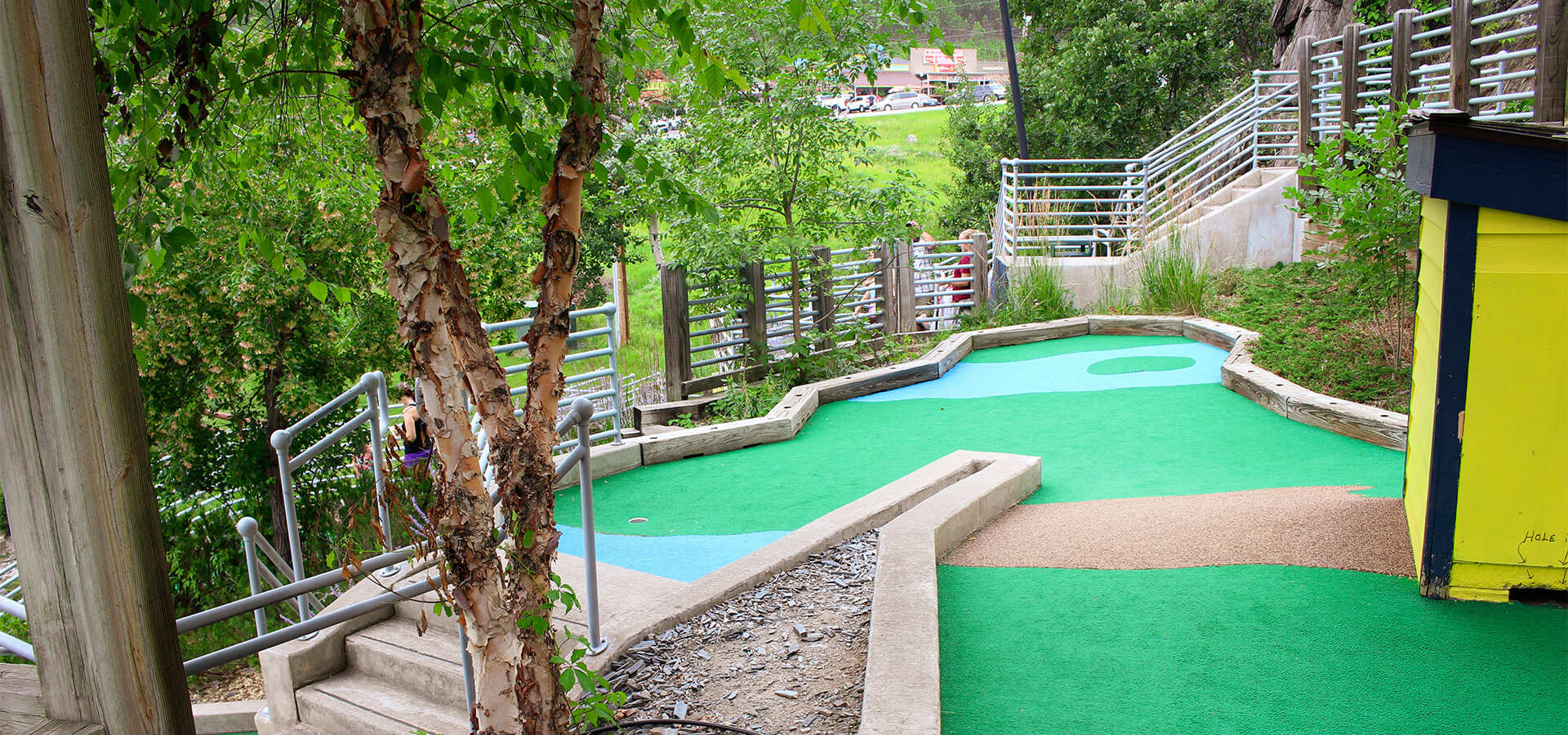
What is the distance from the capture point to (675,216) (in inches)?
380

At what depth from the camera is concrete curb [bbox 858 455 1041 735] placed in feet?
10.5

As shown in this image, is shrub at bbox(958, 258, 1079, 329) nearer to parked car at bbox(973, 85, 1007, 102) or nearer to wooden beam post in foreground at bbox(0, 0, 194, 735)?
wooden beam post in foreground at bbox(0, 0, 194, 735)

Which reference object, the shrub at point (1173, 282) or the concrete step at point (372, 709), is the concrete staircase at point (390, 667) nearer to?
the concrete step at point (372, 709)

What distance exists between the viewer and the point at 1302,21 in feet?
63.8

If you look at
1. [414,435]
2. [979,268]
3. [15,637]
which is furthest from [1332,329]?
[15,637]

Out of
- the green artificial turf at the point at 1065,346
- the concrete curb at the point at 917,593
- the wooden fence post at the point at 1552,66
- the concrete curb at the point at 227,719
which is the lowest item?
the concrete curb at the point at 227,719

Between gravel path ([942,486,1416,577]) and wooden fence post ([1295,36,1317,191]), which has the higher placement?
wooden fence post ([1295,36,1317,191])

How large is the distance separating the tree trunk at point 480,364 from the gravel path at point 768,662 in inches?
34.1

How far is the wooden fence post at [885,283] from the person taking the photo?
1242cm

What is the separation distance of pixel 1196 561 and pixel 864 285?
357 inches

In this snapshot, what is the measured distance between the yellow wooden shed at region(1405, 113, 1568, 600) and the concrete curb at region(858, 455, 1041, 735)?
87.4 inches

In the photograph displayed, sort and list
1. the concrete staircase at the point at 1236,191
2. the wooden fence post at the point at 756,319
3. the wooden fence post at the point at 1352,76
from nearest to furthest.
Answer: the wooden fence post at the point at 756,319
the wooden fence post at the point at 1352,76
the concrete staircase at the point at 1236,191

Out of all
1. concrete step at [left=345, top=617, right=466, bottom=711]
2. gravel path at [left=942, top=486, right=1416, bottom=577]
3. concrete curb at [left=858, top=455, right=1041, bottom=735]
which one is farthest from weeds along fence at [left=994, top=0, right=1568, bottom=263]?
concrete step at [left=345, top=617, right=466, bottom=711]

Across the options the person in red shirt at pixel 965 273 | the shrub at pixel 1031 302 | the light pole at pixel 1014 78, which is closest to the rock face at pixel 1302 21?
the light pole at pixel 1014 78
